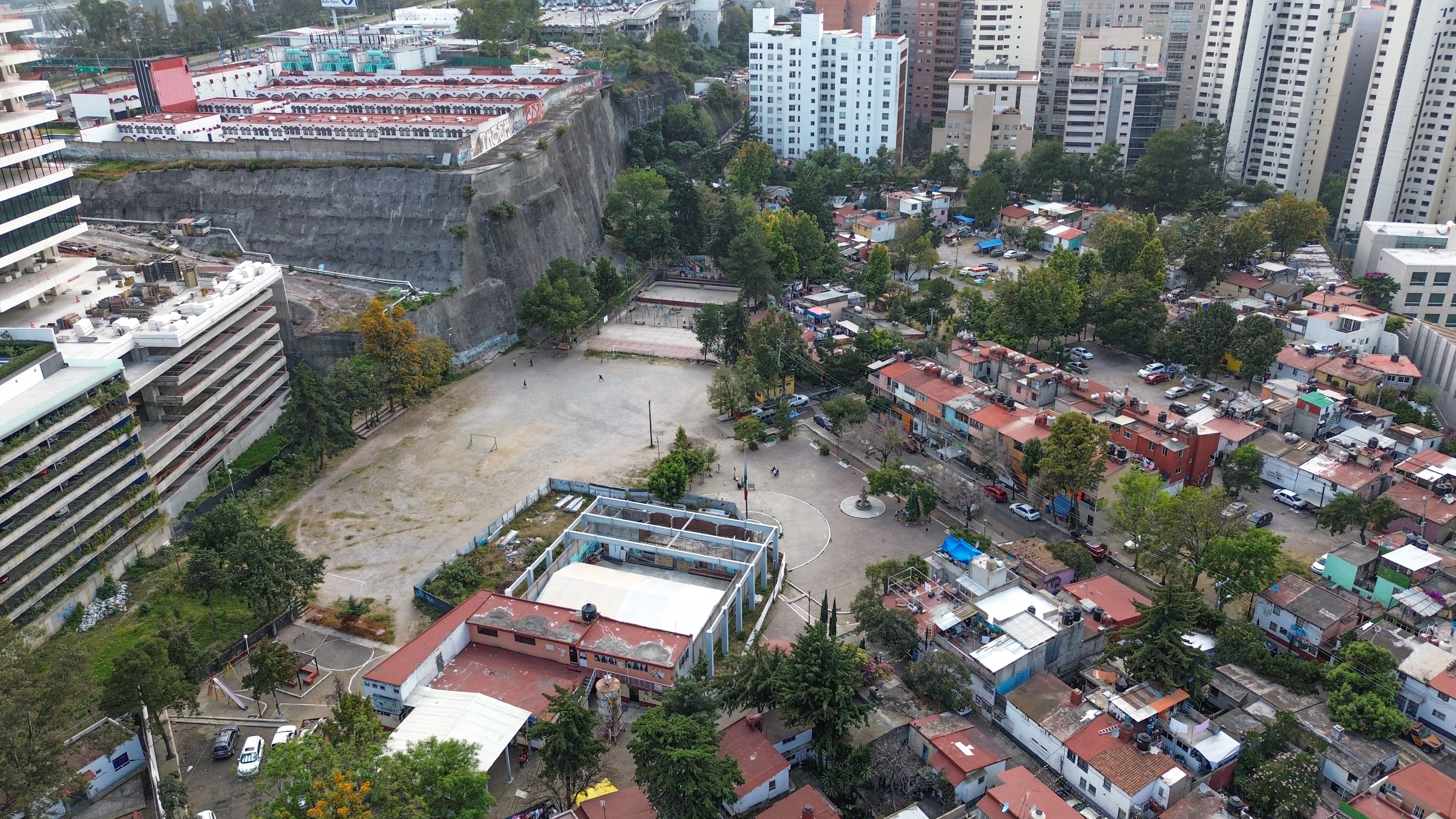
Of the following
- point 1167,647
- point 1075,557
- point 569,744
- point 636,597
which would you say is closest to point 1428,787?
point 1167,647

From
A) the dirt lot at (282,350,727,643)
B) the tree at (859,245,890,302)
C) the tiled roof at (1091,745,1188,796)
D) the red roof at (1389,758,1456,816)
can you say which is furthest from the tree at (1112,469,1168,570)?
the tree at (859,245,890,302)

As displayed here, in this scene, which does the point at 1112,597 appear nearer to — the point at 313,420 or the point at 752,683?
the point at 752,683

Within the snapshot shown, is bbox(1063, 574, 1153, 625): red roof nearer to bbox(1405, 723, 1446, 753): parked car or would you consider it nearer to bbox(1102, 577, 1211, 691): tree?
bbox(1102, 577, 1211, 691): tree

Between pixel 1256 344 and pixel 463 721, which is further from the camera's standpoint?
pixel 1256 344

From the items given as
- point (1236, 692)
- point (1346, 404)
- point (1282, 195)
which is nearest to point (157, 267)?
point (1236, 692)

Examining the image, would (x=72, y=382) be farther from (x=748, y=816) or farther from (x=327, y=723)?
(x=748, y=816)

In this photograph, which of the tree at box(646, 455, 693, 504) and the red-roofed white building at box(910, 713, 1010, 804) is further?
the tree at box(646, 455, 693, 504)
